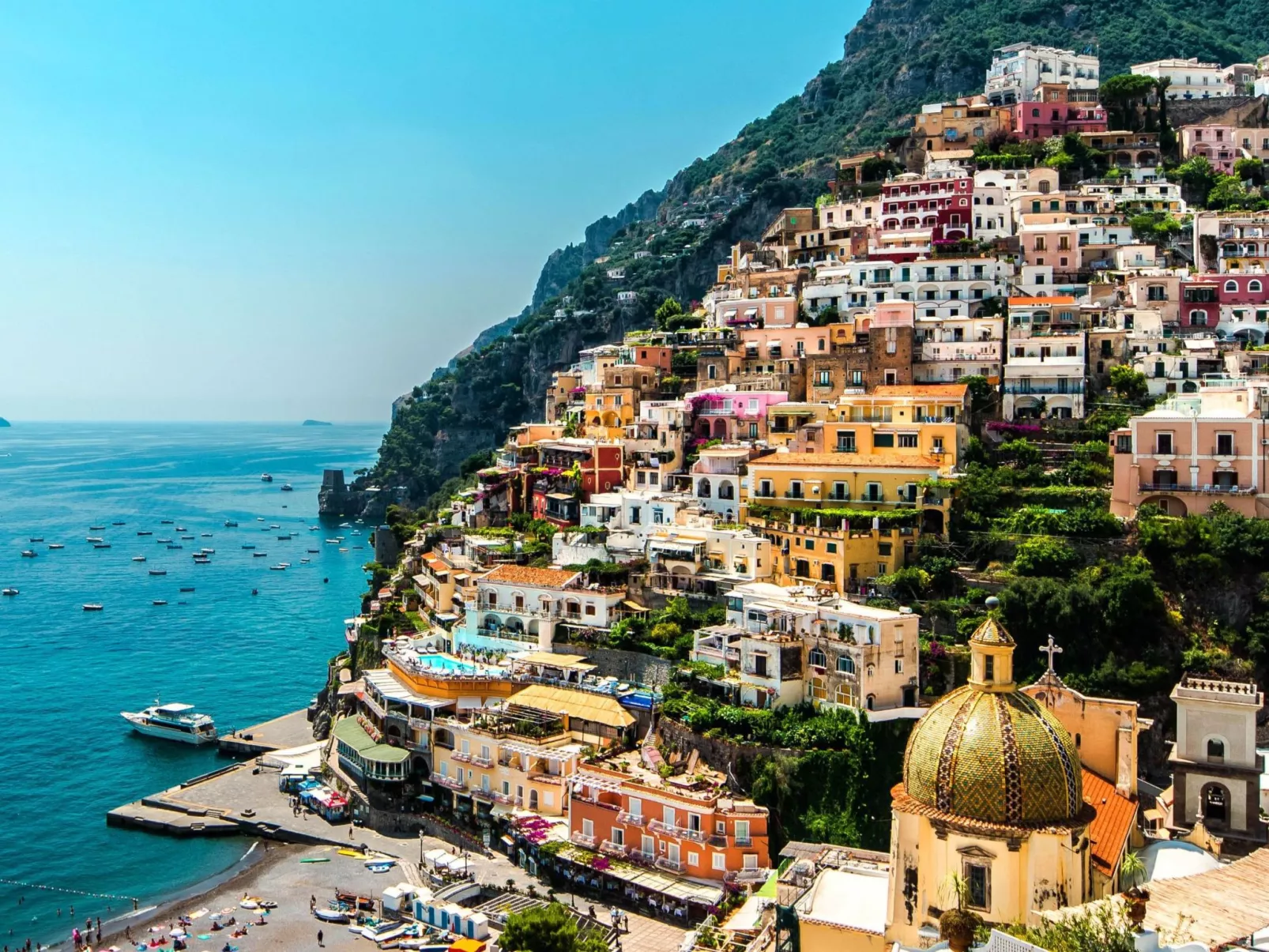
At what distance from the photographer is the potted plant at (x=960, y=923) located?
1781cm

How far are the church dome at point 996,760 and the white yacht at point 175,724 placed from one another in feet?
155

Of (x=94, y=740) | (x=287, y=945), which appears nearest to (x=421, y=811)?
(x=287, y=945)

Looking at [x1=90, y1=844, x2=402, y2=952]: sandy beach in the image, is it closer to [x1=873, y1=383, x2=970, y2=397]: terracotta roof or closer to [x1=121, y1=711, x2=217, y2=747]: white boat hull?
[x1=121, y1=711, x2=217, y2=747]: white boat hull

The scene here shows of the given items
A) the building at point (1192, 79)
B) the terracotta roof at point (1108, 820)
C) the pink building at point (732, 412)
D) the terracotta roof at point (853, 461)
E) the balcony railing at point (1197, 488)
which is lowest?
the terracotta roof at point (1108, 820)

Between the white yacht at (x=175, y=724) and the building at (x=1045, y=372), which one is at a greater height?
the building at (x=1045, y=372)

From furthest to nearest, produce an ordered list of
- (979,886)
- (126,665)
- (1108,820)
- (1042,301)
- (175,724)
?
(126,665) → (175,724) → (1042,301) → (1108,820) → (979,886)

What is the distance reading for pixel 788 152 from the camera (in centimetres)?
13312

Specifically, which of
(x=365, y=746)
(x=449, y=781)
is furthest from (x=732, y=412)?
(x=365, y=746)

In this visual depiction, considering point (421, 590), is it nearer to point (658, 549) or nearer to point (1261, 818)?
point (658, 549)

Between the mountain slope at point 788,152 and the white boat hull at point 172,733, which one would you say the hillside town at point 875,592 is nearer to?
the white boat hull at point 172,733

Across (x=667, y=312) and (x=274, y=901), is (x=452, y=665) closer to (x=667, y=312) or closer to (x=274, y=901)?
(x=274, y=901)

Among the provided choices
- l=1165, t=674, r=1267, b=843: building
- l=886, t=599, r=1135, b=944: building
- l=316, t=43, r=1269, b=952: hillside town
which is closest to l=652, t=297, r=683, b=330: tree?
l=316, t=43, r=1269, b=952: hillside town

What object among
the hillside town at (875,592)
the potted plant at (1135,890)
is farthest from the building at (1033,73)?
the potted plant at (1135,890)

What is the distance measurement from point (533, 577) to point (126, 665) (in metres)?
37.3
